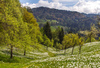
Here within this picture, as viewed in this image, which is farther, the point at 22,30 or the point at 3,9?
the point at 22,30

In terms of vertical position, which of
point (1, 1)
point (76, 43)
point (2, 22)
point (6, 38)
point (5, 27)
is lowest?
point (76, 43)

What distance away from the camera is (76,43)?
148ft

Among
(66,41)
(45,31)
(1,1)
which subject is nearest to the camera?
(1,1)

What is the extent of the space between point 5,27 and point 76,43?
37612mm

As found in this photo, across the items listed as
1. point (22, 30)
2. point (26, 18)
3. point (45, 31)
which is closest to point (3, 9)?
point (22, 30)

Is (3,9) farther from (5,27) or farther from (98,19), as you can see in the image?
(98,19)

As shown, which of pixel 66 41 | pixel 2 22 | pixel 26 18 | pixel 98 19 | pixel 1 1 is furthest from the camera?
pixel 66 41

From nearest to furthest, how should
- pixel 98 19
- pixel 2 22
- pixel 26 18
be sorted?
pixel 2 22 < pixel 98 19 < pixel 26 18

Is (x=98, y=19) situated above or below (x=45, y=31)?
above

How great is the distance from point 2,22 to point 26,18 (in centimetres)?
2835

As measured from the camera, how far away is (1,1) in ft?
59.5

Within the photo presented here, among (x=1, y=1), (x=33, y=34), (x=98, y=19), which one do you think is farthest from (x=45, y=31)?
(x=1, y=1)

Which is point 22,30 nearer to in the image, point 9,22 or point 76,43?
point 9,22

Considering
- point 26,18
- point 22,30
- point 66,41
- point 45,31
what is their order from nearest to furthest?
point 22,30, point 26,18, point 66,41, point 45,31
